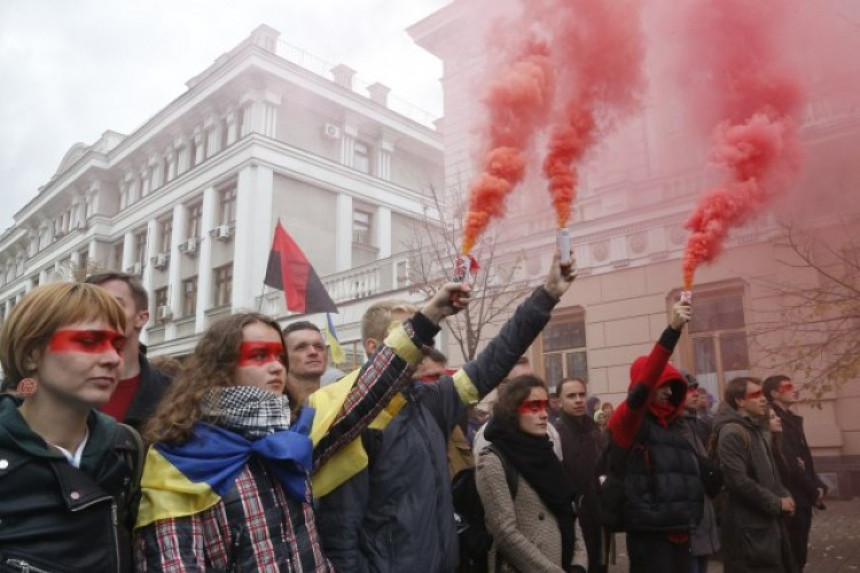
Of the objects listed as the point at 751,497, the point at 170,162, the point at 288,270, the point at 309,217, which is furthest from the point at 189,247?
the point at 751,497

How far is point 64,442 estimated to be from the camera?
6.77 ft

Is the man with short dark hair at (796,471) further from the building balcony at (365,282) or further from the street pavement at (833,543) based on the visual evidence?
the building balcony at (365,282)

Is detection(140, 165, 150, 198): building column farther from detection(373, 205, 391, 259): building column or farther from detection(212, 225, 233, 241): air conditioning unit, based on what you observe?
detection(373, 205, 391, 259): building column

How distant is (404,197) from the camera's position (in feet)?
94.2

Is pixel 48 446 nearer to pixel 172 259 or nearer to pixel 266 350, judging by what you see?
pixel 266 350

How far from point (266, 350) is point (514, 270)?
1097cm

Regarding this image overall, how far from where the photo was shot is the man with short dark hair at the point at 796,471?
5.70m

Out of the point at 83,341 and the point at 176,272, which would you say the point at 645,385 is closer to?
the point at 83,341

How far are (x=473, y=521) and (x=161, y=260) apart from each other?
27.4 meters

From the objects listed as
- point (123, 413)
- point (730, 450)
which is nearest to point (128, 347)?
point (123, 413)

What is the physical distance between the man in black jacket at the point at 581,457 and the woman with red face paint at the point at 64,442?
157 inches

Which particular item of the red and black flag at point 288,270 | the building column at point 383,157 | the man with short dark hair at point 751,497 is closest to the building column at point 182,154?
the building column at point 383,157

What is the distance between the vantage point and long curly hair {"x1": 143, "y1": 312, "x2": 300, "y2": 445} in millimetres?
2290

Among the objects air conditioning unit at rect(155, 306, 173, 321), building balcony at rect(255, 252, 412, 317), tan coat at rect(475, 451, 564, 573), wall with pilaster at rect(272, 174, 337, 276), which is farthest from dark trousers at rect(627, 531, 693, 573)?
air conditioning unit at rect(155, 306, 173, 321)
